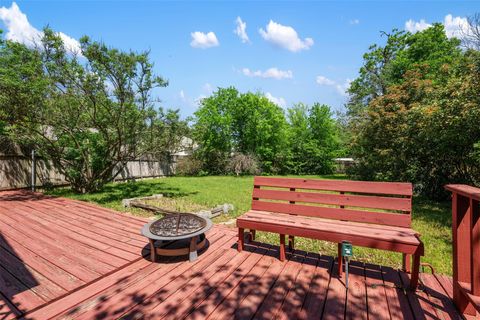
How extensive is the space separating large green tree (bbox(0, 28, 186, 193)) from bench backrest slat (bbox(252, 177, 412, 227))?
18.5 feet

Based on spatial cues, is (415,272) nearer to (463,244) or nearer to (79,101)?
(463,244)

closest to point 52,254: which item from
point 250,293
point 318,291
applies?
point 250,293

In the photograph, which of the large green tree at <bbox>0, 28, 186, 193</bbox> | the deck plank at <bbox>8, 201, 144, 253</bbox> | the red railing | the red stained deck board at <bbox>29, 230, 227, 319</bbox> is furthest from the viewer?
the large green tree at <bbox>0, 28, 186, 193</bbox>

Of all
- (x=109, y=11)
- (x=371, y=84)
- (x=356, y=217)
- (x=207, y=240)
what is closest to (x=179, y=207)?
(x=207, y=240)

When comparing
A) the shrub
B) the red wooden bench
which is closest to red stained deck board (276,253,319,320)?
the red wooden bench

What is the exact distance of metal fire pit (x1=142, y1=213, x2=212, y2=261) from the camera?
3.13 m

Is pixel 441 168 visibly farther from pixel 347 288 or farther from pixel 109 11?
pixel 109 11

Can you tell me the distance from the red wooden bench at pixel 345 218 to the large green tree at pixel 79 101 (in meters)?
5.61

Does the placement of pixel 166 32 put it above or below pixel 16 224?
above

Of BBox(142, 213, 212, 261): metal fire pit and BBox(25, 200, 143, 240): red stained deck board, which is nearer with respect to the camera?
BBox(142, 213, 212, 261): metal fire pit

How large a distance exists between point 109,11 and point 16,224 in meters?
6.11

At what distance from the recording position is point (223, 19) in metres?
8.44

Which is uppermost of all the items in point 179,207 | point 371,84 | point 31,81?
point 371,84

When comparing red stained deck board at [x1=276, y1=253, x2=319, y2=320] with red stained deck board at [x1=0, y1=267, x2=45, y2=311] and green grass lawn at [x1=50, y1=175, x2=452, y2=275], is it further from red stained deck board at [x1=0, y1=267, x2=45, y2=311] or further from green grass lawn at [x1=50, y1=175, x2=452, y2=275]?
red stained deck board at [x1=0, y1=267, x2=45, y2=311]
